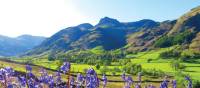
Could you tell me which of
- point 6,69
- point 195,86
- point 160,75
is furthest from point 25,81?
point 160,75

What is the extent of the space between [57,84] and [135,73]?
16255 centimetres

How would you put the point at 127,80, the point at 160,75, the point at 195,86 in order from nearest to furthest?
the point at 127,80 < the point at 195,86 < the point at 160,75

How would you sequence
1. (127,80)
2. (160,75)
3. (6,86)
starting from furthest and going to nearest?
(160,75) → (127,80) → (6,86)

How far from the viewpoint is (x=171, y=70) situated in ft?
623

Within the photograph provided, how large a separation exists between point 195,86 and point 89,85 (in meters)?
110

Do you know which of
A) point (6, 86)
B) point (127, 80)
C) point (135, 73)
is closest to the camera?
point (6, 86)

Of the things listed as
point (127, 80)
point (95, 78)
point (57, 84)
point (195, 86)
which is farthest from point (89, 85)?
point (195, 86)

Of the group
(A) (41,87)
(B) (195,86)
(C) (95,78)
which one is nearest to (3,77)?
(A) (41,87)

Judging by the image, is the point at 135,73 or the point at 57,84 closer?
the point at 57,84

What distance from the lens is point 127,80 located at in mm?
19453

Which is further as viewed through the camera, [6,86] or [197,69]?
[197,69]

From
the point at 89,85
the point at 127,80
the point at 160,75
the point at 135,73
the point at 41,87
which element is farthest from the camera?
the point at 135,73

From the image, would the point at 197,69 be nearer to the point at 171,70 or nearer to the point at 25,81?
the point at 171,70

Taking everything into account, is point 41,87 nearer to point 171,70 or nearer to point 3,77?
point 3,77
